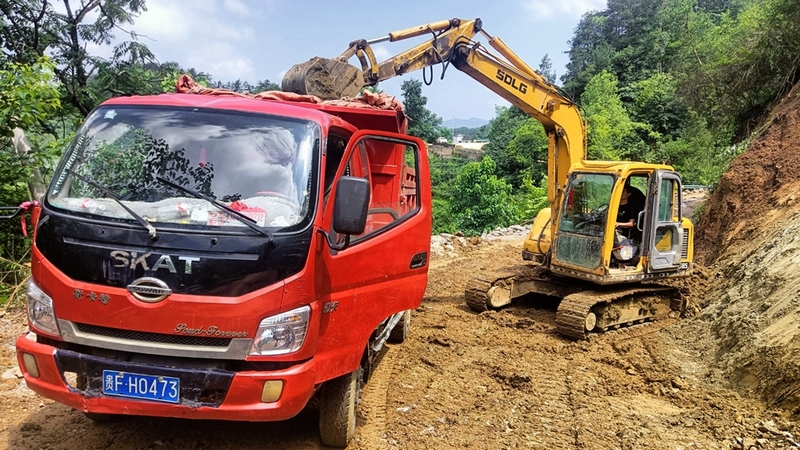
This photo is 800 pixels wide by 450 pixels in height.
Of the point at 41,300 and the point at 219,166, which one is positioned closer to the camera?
the point at 41,300

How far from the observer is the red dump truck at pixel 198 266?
2895mm

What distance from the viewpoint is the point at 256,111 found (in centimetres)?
346

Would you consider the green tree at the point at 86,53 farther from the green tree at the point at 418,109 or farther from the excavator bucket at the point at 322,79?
the green tree at the point at 418,109

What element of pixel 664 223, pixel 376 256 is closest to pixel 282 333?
pixel 376 256

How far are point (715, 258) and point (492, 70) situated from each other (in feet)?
17.3

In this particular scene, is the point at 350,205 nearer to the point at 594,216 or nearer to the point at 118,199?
the point at 118,199

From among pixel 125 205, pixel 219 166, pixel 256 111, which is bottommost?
pixel 125 205

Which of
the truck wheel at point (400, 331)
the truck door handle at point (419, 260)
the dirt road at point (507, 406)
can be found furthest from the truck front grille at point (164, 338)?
the truck wheel at point (400, 331)

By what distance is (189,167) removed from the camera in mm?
3260

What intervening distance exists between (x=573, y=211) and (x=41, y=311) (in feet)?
20.1

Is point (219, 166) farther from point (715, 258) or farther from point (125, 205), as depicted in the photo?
point (715, 258)

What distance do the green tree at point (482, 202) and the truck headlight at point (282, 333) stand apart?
2156 cm

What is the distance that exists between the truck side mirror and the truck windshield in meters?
0.18

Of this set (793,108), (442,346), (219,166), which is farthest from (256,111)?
(793,108)
